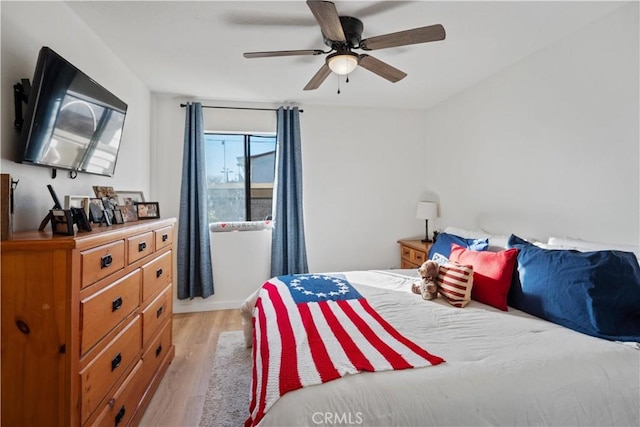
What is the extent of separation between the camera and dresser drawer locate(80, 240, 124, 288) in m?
1.22

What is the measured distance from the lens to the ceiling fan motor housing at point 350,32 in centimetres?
189

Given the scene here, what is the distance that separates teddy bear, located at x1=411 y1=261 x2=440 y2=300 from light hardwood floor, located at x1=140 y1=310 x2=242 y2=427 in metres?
1.62

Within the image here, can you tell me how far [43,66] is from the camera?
4.53 feet

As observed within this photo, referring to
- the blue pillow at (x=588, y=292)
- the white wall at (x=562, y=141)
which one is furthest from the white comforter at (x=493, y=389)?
the white wall at (x=562, y=141)

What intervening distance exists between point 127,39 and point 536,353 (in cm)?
318

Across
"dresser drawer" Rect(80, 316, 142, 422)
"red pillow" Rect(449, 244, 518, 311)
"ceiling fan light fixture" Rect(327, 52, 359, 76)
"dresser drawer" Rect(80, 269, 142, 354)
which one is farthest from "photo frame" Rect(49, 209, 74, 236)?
"red pillow" Rect(449, 244, 518, 311)

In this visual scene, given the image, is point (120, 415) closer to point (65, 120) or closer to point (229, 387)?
point (229, 387)

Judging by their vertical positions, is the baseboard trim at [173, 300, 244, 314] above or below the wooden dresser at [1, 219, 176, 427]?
below

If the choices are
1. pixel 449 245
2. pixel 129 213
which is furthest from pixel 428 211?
pixel 129 213

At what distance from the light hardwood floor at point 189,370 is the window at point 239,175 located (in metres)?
1.18

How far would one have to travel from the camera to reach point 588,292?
4.97 ft

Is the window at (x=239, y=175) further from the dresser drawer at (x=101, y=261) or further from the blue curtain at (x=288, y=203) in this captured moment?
the dresser drawer at (x=101, y=261)

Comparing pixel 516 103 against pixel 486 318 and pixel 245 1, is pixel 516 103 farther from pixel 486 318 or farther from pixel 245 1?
pixel 245 1

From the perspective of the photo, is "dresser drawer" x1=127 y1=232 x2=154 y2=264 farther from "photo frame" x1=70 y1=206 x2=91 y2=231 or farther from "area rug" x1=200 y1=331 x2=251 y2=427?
"area rug" x1=200 y1=331 x2=251 y2=427
